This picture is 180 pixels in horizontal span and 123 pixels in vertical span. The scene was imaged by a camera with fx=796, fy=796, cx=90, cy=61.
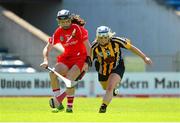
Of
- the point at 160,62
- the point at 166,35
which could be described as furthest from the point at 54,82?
the point at 166,35

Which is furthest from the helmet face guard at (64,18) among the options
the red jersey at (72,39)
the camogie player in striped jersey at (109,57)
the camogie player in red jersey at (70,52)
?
the camogie player in striped jersey at (109,57)

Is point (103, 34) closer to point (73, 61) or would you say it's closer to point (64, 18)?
point (64, 18)

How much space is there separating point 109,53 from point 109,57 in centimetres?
10

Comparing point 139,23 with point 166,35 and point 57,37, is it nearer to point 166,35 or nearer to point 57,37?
point 166,35

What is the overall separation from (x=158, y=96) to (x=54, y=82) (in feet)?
49.1

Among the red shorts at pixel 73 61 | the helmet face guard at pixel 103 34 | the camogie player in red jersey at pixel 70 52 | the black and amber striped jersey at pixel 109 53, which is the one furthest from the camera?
the red shorts at pixel 73 61

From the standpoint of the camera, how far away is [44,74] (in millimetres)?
30781

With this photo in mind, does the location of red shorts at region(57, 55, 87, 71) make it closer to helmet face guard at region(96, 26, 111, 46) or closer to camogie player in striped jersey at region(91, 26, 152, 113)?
camogie player in striped jersey at region(91, 26, 152, 113)

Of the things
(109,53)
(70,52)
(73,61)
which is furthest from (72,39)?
(109,53)

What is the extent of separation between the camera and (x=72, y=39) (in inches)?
648

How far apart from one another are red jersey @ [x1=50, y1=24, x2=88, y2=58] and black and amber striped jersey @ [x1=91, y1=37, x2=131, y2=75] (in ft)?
1.02

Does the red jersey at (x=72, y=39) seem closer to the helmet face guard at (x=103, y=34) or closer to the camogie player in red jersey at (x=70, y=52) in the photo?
the camogie player in red jersey at (x=70, y=52)

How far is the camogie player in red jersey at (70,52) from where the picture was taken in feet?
53.7

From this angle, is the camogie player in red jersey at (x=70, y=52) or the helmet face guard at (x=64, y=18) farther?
the camogie player in red jersey at (x=70, y=52)
